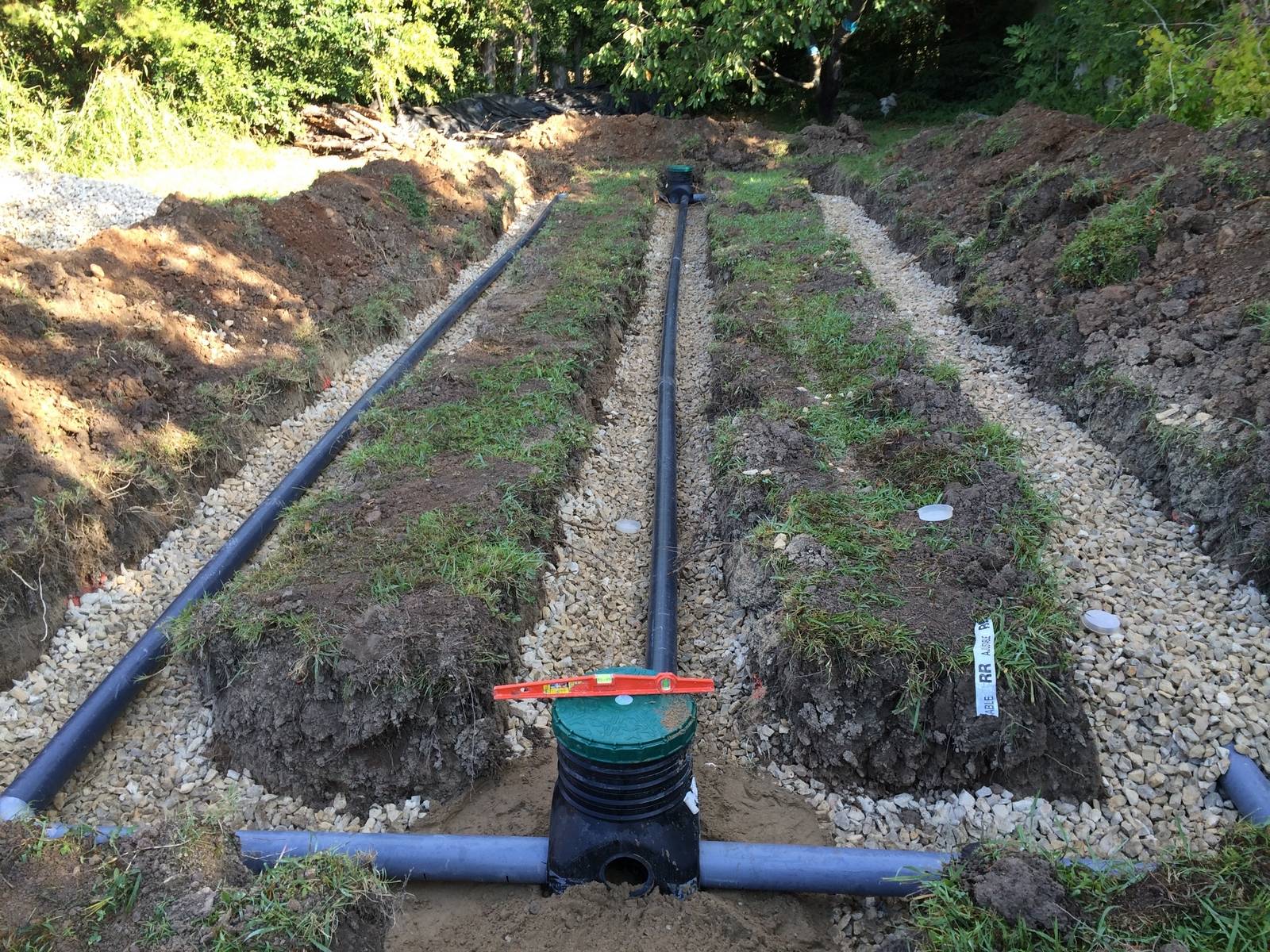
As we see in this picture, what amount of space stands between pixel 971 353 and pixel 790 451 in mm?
3107

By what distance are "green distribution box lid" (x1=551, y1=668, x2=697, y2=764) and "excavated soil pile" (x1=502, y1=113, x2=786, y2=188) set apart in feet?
48.3

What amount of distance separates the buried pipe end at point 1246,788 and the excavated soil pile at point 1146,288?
1264 millimetres

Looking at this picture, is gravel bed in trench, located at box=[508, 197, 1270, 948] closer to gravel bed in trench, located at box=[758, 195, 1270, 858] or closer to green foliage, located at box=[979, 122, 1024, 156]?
gravel bed in trench, located at box=[758, 195, 1270, 858]

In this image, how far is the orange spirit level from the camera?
8.64ft

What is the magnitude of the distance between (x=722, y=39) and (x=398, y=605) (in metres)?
16.9

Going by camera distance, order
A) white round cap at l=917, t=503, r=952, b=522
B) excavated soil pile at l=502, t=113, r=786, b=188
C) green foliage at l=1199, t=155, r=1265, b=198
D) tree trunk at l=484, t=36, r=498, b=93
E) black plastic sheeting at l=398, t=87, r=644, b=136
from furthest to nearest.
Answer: tree trunk at l=484, t=36, r=498, b=93
black plastic sheeting at l=398, t=87, r=644, b=136
excavated soil pile at l=502, t=113, r=786, b=188
green foliage at l=1199, t=155, r=1265, b=198
white round cap at l=917, t=503, r=952, b=522

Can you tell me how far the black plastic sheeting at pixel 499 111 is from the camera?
728 inches

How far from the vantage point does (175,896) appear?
2.27m

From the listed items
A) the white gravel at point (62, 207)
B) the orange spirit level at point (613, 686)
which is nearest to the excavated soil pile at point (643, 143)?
the white gravel at point (62, 207)

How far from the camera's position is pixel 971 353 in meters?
7.05

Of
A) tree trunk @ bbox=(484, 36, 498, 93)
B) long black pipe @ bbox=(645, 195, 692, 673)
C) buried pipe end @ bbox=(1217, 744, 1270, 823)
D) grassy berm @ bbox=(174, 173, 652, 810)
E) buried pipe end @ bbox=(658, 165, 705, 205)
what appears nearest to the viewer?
buried pipe end @ bbox=(1217, 744, 1270, 823)

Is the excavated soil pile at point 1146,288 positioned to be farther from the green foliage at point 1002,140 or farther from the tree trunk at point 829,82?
the tree trunk at point 829,82

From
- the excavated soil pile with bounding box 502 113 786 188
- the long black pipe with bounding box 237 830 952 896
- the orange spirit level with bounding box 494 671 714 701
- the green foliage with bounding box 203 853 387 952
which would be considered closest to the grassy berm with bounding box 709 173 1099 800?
the long black pipe with bounding box 237 830 952 896

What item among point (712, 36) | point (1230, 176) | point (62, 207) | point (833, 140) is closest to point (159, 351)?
point (62, 207)
